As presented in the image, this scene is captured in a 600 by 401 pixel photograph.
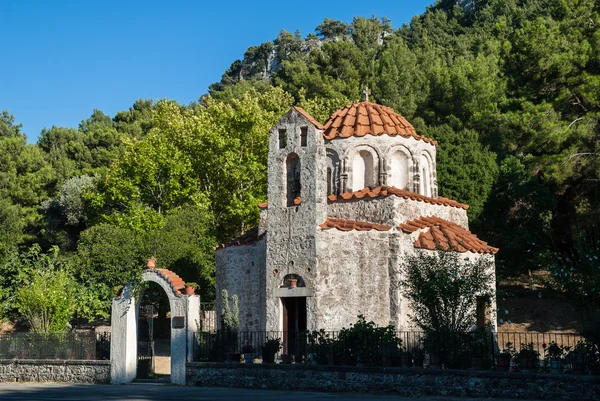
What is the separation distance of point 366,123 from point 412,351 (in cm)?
968

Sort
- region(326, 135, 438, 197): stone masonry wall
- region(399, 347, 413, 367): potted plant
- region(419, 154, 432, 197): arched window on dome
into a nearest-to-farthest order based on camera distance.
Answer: region(399, 347, 413, 367): potted plant
region(326, 135, 438, 197): stone masonry wall
region(419, 154, 432, 197): arched window on dome

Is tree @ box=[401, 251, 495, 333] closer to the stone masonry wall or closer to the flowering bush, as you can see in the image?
the flowering bush

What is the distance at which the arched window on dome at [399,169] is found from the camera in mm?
23266

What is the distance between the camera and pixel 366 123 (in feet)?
76.8

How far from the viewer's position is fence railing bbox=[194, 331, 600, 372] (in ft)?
45.6

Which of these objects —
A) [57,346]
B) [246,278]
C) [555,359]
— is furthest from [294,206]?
[555,359]

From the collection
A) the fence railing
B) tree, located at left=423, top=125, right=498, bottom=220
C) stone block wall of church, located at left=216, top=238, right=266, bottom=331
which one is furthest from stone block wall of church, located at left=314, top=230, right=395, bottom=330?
tree, located at left=423, top=125, right=498, bottom=220

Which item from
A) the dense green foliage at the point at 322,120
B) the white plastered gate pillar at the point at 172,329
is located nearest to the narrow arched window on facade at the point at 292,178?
the white plastered gate pillar at the point at 172,329

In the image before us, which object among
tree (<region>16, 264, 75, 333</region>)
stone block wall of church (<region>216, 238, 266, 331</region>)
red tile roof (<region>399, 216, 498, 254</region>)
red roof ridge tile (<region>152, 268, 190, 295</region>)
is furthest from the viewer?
tree (<region>16, 264, 75, 333</region>)

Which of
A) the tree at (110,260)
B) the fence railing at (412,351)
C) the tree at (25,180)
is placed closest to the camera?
the fence railing at (412,351)

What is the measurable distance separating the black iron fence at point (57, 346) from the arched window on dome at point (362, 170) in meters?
8.85

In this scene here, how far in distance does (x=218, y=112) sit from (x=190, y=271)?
35.4ft

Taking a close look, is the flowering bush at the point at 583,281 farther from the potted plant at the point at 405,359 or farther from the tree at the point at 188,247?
the tree at the point at 188,247

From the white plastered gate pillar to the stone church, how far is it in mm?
2721
